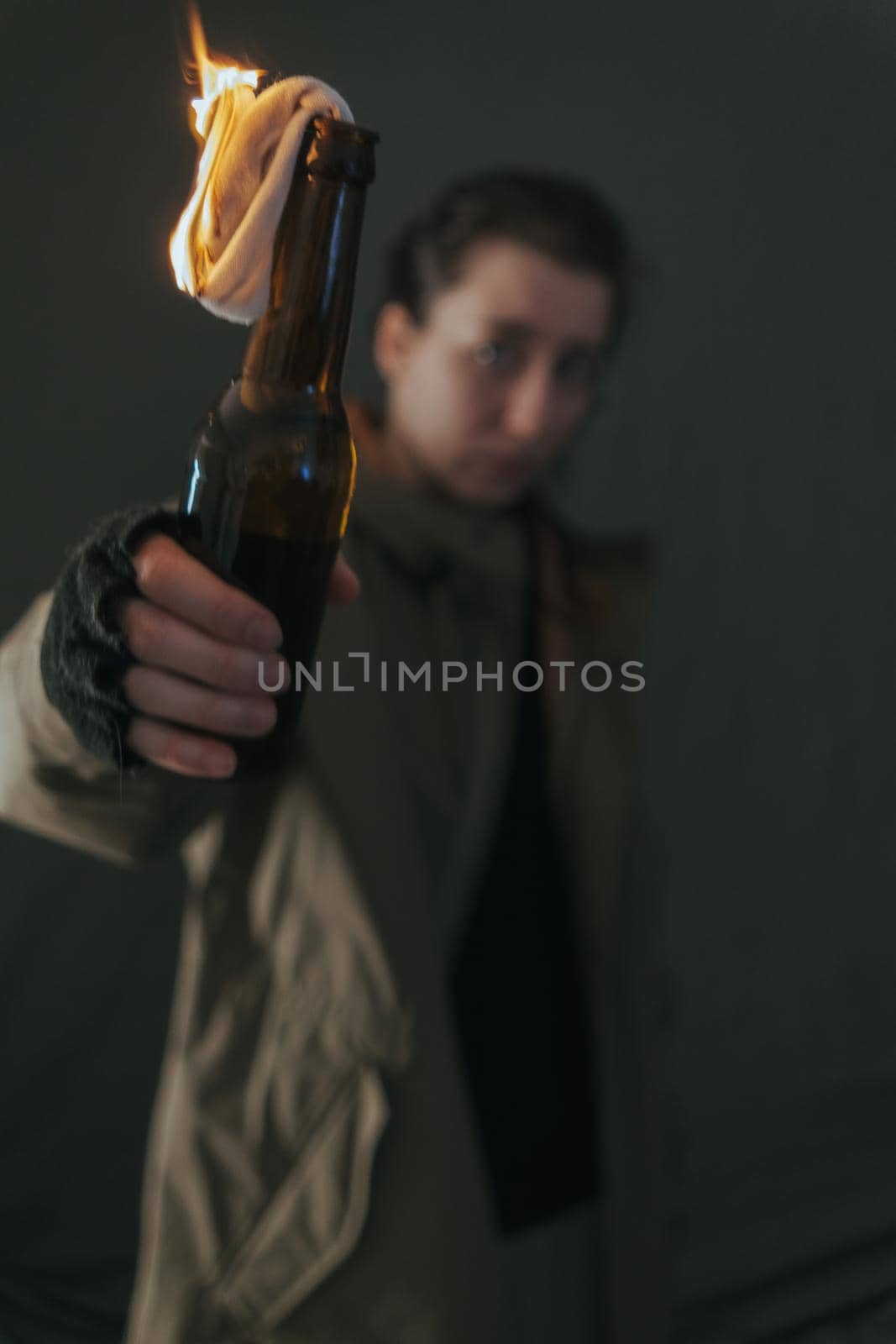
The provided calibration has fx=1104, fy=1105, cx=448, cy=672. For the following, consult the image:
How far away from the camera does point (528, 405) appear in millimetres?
643

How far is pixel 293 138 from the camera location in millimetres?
285

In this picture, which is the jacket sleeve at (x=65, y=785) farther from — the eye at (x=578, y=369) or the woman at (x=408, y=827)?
the eye at (x=578, y=369)

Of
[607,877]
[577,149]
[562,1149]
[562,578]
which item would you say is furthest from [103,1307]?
[577,149]

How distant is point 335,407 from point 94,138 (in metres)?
0.46

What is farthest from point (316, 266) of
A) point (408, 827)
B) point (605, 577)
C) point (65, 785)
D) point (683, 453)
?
point (683, 453)

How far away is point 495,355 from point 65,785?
0.37 metres

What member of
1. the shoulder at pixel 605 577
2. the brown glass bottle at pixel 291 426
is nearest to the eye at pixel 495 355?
the shoulder at pixel 605 577

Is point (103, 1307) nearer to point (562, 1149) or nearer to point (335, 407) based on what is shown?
point (562, 1149)

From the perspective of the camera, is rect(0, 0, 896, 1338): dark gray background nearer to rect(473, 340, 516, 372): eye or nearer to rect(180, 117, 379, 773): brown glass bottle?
rect(473, 340, 516, 372): eye

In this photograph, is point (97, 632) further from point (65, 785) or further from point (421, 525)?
point (421, 525)

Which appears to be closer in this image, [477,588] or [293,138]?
[293,138]

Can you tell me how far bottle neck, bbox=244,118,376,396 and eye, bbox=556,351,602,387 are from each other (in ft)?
1.17

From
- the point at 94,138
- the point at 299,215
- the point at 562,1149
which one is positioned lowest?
the point at 562,1149

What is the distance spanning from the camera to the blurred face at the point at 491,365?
2.09 feet
